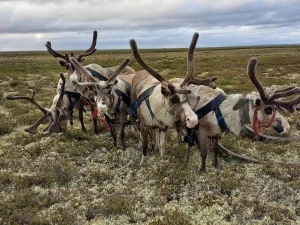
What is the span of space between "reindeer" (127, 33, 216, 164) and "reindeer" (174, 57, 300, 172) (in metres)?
0.51

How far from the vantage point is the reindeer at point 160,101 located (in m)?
8.63

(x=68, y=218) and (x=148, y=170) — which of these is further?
(x=148, y=170)

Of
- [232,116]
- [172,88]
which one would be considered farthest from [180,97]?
[232,116]

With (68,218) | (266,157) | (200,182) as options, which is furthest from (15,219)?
(266,157)

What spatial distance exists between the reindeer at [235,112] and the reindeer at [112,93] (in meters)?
2.58

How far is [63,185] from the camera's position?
9.84m

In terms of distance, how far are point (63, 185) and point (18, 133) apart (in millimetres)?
6445

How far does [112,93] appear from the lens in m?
10.8

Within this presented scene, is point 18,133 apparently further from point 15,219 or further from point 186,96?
point 186,96

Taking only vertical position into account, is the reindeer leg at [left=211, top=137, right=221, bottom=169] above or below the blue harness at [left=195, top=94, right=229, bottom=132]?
below

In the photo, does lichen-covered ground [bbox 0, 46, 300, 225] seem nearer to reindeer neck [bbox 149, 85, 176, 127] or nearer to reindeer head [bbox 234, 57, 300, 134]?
reindeer neck [bbox 149, 85, 176, 127]

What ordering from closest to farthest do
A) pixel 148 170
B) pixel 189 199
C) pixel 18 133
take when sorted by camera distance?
pixel 189 199
pixel 148 170
pixel 18 133

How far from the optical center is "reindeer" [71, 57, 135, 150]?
33.5ft

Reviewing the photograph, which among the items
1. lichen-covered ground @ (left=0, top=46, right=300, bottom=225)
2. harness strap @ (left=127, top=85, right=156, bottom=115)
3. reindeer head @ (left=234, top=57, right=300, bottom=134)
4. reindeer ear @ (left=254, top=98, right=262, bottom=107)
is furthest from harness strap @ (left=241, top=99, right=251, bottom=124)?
harness strap @ (left=127, top=85, right=156, bottom=115)
